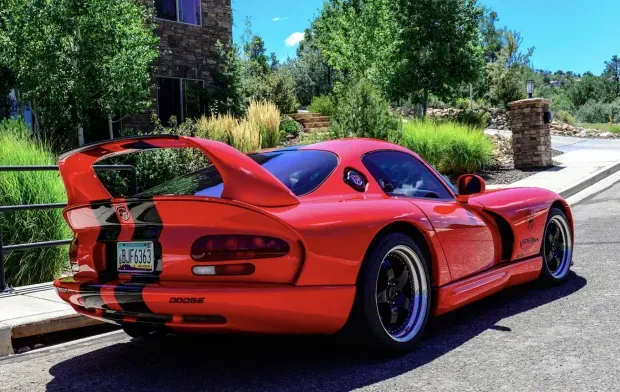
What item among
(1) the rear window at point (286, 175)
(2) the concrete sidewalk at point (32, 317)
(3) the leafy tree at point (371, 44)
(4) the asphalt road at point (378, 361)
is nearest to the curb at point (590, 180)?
(3) the leafy tree at point (371, 44)

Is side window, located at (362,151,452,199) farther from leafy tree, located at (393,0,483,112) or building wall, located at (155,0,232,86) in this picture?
leafy tree, located at (393,0,483,112)

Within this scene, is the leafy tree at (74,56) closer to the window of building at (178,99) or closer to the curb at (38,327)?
the window of building at (178,99)

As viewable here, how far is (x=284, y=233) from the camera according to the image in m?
3.12

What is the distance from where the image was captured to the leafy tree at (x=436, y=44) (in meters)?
18.3

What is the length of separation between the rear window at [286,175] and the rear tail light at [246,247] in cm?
35

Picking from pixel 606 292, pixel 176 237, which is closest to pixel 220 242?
pixel 176 237

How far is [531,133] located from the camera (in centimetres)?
1570

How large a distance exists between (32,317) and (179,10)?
15.3 metres

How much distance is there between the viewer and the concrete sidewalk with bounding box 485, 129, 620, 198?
41.2 ft

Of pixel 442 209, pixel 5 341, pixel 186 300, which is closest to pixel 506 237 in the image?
pixel 442 209

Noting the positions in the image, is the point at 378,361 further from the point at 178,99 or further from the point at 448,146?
the point at 178,99

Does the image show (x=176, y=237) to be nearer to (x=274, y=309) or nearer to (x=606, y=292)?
(x=274, y=309)

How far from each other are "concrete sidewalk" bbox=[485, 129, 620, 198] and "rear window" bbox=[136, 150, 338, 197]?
8.67 m

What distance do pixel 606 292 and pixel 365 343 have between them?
2530 mm
